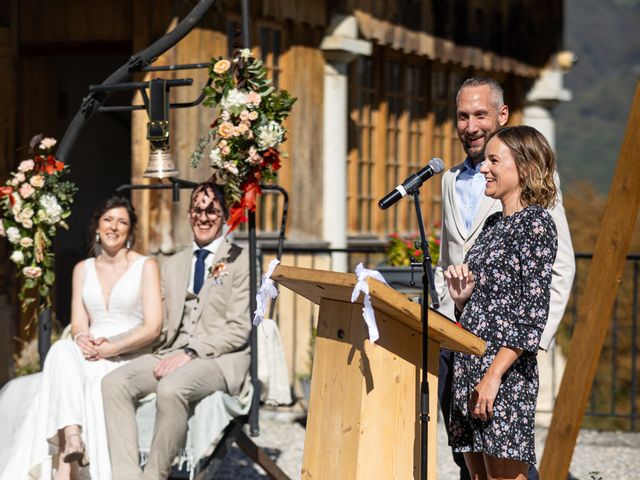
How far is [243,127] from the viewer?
6.16m

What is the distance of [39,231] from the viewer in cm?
646

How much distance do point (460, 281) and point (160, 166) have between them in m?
2.53

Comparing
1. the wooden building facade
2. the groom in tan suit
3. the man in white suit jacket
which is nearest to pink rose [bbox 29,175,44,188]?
the groom in tan suit

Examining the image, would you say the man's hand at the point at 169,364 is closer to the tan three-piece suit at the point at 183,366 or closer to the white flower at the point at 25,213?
the tan three-piece suit at the point at 183,366

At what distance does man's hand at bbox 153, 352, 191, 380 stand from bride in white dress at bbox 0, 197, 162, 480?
0.19m

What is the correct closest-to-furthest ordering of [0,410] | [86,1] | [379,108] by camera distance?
[0,410] → [86,1] → [379,108]

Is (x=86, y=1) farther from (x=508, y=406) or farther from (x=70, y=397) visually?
(x=508, y=406)

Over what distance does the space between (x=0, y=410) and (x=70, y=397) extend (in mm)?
611

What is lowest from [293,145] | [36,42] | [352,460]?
[352,460]

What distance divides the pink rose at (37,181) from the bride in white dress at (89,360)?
356 mm

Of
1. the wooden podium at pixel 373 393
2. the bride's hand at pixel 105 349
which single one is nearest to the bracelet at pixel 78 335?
the bride's hand at pixel 105 349

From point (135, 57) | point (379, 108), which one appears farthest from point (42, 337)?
point (379, 108)

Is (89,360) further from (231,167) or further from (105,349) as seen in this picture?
(231,167)

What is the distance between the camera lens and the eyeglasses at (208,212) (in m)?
6.48
